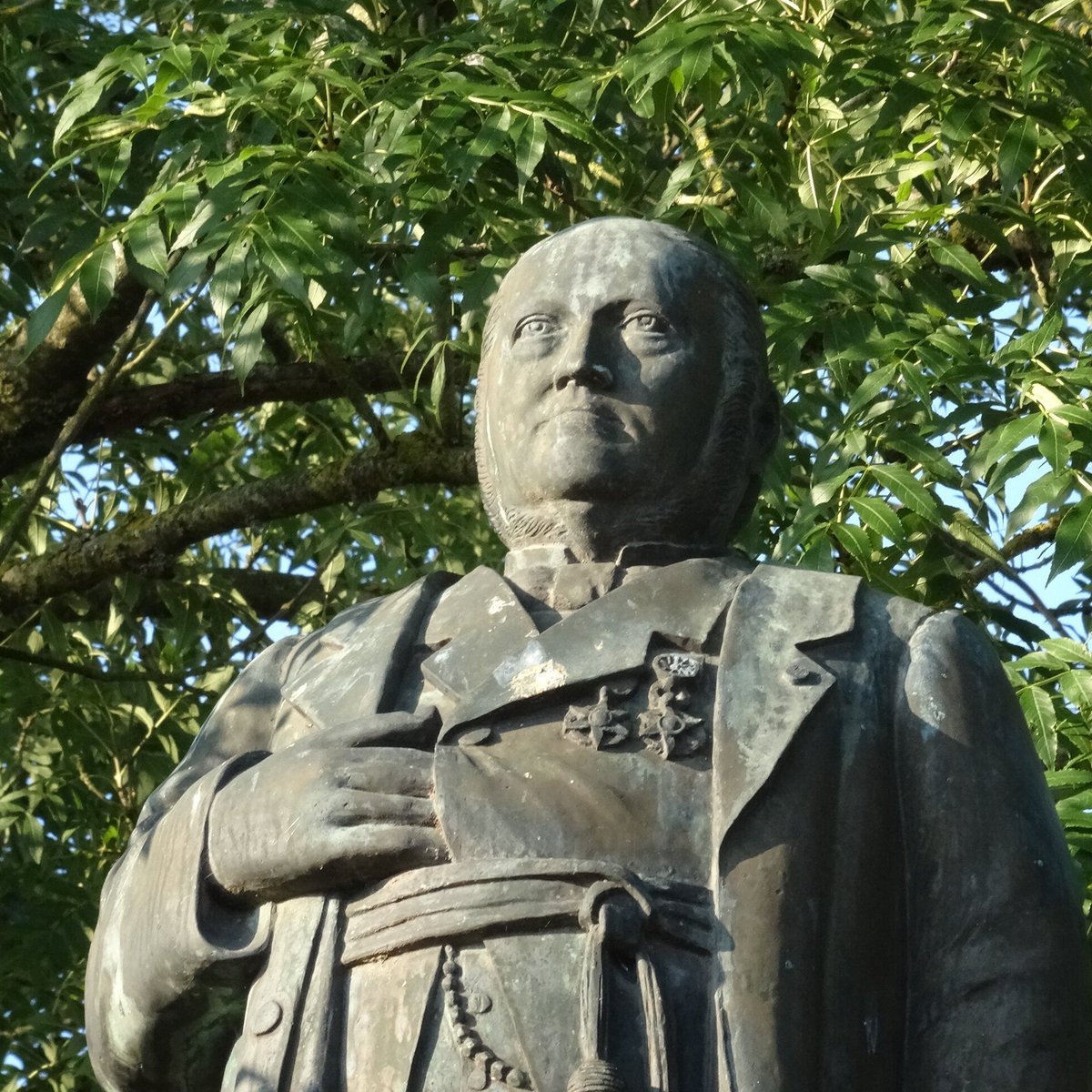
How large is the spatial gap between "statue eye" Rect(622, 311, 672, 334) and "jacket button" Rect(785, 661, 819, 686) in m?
0.68

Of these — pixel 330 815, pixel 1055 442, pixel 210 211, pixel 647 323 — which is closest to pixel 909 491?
pixel 1055 442

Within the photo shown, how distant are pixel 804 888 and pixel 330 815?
2.22ft

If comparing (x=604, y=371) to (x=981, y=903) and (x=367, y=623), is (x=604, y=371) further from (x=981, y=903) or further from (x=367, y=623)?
(x=981, y=903)

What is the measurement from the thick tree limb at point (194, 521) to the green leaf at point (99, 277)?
1655mm

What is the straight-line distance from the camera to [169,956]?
161 inches

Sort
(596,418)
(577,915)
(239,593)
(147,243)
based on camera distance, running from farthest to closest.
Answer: (239,593) < (147,243) < (596,418) < (577,915)

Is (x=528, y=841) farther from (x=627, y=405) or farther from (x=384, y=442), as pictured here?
(x=384, y=442)

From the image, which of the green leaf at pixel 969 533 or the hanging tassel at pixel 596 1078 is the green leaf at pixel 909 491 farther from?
the hanging tassel at pixel 596 1078

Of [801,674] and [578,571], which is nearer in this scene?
[801,674]

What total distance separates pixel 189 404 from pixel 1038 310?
2618mm

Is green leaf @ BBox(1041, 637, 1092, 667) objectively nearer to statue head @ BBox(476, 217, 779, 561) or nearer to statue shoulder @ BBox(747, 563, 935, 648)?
statue head @ BBox(476, 217, 779, 561)

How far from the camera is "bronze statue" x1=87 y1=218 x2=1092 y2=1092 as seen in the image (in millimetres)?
3822

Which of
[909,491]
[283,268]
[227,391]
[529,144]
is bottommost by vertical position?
[909,491]

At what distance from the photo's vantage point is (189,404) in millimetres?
8742
